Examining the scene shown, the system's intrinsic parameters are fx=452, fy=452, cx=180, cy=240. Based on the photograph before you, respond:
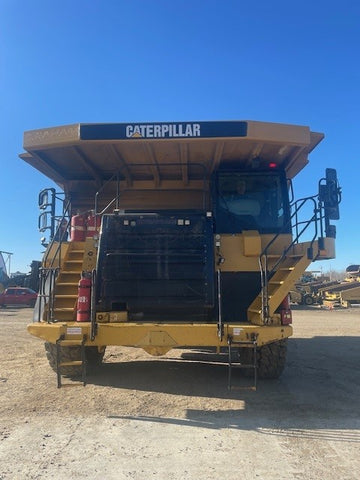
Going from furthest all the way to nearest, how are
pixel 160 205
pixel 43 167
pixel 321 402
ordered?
pixel 160 205 → pixel 43 167 → pixel 321 402

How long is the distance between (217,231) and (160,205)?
5.01ft

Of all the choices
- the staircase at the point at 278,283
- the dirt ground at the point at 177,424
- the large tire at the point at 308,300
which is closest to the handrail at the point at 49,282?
the dirt ground at the point at 177,424

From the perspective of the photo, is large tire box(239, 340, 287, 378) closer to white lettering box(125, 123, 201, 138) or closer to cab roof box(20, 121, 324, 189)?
cab roof box(20, 121, 324, 189)

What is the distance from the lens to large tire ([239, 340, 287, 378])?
6.72 m

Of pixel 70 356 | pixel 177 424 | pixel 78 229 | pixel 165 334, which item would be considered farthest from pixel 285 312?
pixel 78 229

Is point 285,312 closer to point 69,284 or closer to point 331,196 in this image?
point 331,196

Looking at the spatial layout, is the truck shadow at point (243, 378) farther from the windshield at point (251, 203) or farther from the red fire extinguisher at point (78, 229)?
the windshield at point (251, 203)

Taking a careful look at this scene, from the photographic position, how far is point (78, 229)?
7336mm

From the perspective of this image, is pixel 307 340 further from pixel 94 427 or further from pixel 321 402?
pixel 94 427

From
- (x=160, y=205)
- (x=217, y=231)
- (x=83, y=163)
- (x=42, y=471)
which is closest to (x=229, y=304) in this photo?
(x=217, y=231)

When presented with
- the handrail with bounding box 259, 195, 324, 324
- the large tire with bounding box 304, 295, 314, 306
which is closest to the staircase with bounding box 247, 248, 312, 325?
the handrail with bounding box 259, 195, 324, 324

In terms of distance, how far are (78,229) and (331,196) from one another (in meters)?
3.93

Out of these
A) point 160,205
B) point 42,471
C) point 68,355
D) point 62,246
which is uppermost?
point 160,205

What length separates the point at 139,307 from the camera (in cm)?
646
